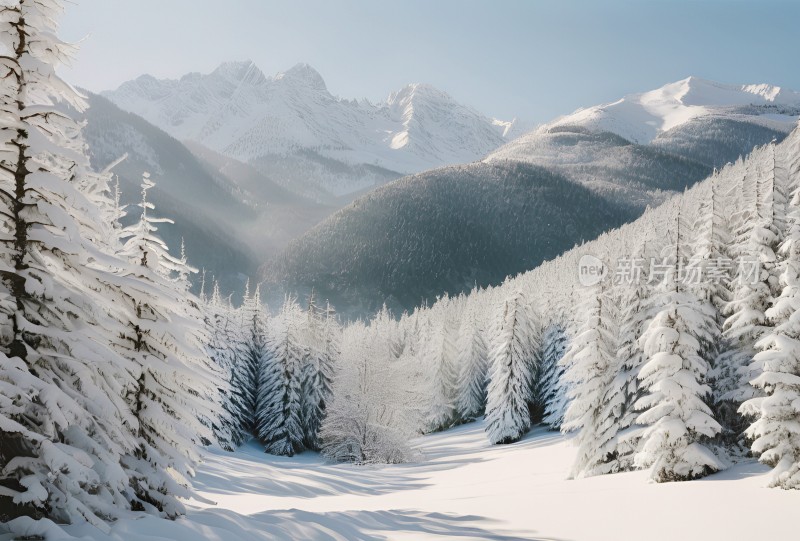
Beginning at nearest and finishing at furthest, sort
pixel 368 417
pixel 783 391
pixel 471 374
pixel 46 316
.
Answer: pixel 46 316, pixel 783 391, pixel 368 417, pixel 471 374

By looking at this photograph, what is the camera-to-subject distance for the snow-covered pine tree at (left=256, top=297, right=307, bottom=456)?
1777 inches

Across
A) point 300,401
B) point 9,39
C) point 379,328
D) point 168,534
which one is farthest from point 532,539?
point 379,328

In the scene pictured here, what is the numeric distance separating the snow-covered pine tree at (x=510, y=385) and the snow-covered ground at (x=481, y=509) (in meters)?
13.0

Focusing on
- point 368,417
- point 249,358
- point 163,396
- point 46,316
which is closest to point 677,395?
point 163,396

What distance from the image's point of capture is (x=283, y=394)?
45156 millimetres

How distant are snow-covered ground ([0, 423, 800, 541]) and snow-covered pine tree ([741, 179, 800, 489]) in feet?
3.34

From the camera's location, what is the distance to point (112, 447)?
7.05 meters

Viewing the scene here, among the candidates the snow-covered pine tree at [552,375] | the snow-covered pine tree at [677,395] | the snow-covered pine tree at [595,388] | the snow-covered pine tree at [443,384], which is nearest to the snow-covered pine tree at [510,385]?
the snow-covered pine tree at [552,375]

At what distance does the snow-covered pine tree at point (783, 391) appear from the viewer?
15602 mm

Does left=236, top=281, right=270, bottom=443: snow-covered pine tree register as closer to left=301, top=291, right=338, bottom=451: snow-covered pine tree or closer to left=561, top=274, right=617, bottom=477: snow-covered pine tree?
left=301, top=291, right=338, bottom=451: snow-covered pine tree

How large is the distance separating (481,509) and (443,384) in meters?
46.4

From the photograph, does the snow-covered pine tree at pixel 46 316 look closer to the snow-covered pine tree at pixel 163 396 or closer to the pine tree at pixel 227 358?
the snow-covered pine tree at pixel 163 396

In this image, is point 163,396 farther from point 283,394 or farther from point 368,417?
point 283,394

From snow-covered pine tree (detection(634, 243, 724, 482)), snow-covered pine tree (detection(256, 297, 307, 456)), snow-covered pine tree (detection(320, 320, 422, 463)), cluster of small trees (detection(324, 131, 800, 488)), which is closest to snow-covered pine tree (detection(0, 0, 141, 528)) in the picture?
snow-covered pine tree (detection(634, 243, 724, 482))
